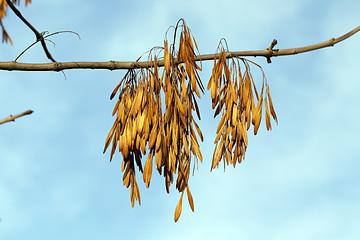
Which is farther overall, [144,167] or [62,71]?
[62,71]

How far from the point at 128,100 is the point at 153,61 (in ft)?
0.86

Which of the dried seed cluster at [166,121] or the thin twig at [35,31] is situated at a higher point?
the thin twig at [35,31]

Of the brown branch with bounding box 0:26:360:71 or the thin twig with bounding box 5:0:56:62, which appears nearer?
the thin twig with bounding box 5:0:56:62

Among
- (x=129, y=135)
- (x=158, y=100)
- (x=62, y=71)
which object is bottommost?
(x=129, y=135)

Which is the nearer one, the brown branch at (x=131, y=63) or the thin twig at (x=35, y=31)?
the thin twig at (x=35, y=31)

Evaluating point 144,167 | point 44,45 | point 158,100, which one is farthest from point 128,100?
point 44,45

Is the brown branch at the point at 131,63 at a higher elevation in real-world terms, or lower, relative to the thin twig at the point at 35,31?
lower

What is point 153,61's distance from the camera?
286 centimetres

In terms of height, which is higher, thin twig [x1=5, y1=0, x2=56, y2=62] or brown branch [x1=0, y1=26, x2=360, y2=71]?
thin twig [x1=5, y1=0, x2=56, y2=62]

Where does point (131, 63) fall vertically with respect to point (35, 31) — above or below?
below

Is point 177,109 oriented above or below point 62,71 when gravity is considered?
below

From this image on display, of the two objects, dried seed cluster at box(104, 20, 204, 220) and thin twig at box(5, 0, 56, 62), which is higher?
thin twig at box(5, 0, 56, 62)

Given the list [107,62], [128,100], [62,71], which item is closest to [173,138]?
[128,100]

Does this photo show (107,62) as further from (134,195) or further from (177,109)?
(134,195)
